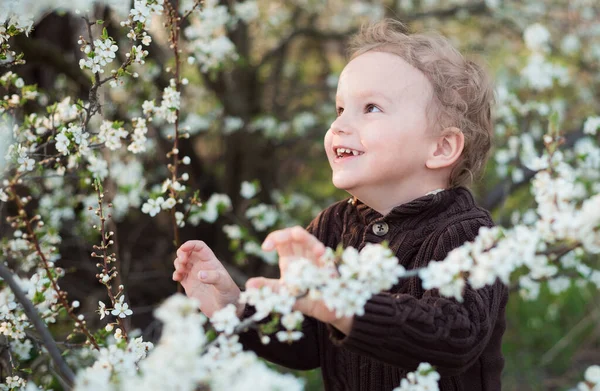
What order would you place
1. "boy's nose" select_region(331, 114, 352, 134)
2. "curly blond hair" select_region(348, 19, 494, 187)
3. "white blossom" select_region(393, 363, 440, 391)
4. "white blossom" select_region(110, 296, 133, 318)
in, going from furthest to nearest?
"curly blond hair" select_region(348, 19, 494, 187), "boy's nose" select_region(331, 114, 352, 134), "white blossom" select_region(110, 296, 133, 318), "white blossom" select_region(393, 363, 440, 391)

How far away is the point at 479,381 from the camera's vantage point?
1887mm

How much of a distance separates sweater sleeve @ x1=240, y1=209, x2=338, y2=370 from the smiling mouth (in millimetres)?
309

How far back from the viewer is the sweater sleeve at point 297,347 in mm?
1993

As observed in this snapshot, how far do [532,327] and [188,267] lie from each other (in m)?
2.81

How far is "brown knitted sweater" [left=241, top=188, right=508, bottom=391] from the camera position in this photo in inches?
56.7

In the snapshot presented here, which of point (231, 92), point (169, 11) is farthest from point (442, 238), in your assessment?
point (231, 92)

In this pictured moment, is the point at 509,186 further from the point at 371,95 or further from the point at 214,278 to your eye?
the point at 214,278

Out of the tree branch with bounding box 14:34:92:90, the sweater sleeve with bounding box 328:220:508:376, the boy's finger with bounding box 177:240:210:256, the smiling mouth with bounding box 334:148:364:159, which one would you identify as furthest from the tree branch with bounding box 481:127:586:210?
the tree branch with bounding box 14:34:92:90

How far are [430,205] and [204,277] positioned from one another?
681 millimetres

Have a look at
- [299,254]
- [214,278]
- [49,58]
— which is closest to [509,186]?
[214,278]

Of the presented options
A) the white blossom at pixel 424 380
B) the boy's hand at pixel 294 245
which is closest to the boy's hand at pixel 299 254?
the boy's hand at pixel 294 245

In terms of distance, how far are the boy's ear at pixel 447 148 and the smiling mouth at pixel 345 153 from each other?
233 mm

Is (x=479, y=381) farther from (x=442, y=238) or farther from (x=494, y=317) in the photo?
(x=442, y=238)

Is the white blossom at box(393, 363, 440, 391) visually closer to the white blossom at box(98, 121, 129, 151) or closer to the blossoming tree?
the blossoming tree
